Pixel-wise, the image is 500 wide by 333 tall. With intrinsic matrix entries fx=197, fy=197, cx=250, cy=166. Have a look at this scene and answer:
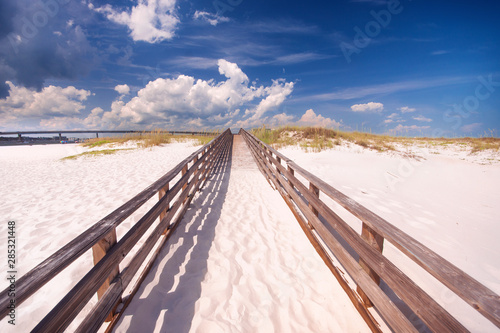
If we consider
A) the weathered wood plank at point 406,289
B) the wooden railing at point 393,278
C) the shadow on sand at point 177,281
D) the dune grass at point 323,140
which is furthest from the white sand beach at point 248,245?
the dune grass at point 323,140

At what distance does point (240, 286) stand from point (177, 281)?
0.82 m

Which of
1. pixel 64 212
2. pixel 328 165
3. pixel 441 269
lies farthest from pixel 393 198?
pixel 64 212

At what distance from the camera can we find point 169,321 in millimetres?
2033

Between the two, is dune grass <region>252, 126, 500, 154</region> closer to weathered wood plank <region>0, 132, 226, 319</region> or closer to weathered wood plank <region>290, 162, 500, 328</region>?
weathered wood plank <region>290, 162, 500, 328</region>

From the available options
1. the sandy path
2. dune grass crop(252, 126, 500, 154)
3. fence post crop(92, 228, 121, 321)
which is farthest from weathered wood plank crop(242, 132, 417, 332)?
dune grass crop(252, 126, 500, 154)

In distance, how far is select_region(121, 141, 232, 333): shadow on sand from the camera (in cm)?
203

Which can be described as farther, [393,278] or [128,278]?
[128,278]

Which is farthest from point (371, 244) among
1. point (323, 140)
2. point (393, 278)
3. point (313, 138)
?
point (313, 138)

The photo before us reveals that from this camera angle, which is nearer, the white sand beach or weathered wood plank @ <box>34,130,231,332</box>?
weathered wood plank @ <box>34,130,231,332</box>

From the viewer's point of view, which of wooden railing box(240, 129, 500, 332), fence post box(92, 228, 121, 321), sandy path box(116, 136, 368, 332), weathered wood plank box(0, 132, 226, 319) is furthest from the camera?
sandy path box(116, 136, 368, 332)

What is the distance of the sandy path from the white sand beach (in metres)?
0.01

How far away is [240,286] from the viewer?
8.18ft

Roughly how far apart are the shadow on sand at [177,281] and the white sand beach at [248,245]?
0.5 inches

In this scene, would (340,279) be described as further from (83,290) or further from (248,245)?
(83,290)
